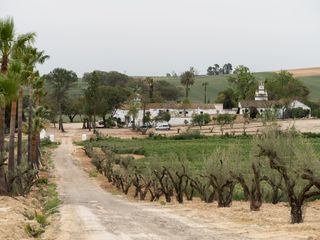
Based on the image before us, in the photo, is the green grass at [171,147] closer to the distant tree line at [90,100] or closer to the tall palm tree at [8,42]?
the distant tree line at [90,100]

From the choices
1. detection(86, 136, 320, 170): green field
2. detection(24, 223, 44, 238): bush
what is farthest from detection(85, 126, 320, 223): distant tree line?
detection(86, 136, 320, 170): green field

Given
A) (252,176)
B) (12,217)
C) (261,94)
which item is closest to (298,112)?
(261,94)

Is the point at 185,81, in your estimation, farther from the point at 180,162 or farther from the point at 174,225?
the point at 174,225

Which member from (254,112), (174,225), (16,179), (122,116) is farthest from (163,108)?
(174,225)

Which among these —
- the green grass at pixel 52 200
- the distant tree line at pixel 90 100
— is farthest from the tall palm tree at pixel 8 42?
the distant tree line at pixel 90 100

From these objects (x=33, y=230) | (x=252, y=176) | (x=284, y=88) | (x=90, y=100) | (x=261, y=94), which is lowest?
(x=33, y=230)

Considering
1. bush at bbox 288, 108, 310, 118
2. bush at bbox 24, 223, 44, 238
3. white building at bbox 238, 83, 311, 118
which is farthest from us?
white building at bbox 238, 83, 311, 118

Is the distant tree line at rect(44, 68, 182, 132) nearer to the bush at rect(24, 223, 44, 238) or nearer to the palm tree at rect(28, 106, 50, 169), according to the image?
the palm tree at rect(28, 106, 50, 169)

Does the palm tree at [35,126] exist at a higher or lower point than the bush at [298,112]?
lower

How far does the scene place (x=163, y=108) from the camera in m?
146

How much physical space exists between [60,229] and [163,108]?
125275 mm

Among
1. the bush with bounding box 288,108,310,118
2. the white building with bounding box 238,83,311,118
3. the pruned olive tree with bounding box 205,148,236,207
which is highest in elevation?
the white building with bounding box 238,83,311,118

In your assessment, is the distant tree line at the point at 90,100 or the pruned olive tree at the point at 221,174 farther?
A: the distant tree line at the point at 90,100

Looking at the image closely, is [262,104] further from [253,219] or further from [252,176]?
[253,219]
